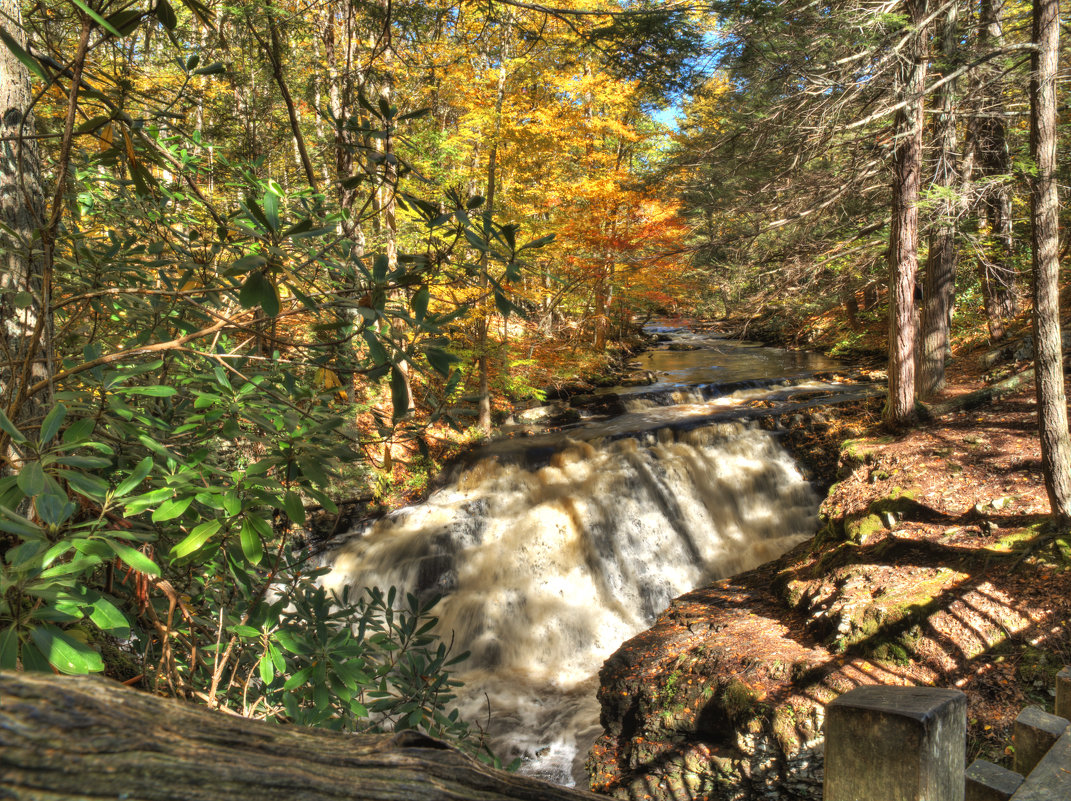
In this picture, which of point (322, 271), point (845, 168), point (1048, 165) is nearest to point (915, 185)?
point (845, 168)

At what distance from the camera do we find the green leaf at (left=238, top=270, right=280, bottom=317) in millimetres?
1401

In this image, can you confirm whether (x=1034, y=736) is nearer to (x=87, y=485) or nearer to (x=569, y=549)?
(x=87, y=485)

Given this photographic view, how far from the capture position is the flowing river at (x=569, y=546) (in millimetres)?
6754

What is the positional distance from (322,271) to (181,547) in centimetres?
164

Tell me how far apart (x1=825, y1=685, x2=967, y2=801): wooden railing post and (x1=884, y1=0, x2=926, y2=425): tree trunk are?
27.3 feet

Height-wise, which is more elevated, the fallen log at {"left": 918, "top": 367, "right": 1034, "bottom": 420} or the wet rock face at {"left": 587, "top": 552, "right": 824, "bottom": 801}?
the fallen log at {"left": 918, "top": 367, "right": 1034, "bottom": 420}

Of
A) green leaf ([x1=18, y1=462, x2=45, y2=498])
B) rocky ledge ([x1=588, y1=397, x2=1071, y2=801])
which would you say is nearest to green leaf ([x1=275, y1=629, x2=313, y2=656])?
green leaf ([x1=18, y1=462, x2=45, y2=498])

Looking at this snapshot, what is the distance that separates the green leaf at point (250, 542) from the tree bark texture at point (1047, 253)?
19.0 ft

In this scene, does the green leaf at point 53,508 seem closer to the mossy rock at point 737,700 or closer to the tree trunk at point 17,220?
the tree trunk at point 17,220

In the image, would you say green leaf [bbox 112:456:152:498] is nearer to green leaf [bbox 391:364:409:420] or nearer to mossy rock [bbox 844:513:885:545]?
green leaf [bbox 391:364:409:420]

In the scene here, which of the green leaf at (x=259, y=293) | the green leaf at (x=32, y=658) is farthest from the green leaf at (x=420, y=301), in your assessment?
the green leaf at (x=32, y=658)

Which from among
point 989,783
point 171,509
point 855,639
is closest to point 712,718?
point 855,639

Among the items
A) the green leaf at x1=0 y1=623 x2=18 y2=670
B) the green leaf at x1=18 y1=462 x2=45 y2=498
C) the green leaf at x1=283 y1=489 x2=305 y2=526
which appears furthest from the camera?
the green leaf at x1=283 y1=489 x2=305 y2=526

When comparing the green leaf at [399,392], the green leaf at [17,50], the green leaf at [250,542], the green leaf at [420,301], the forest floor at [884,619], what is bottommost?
the forest floor at [884,619]
